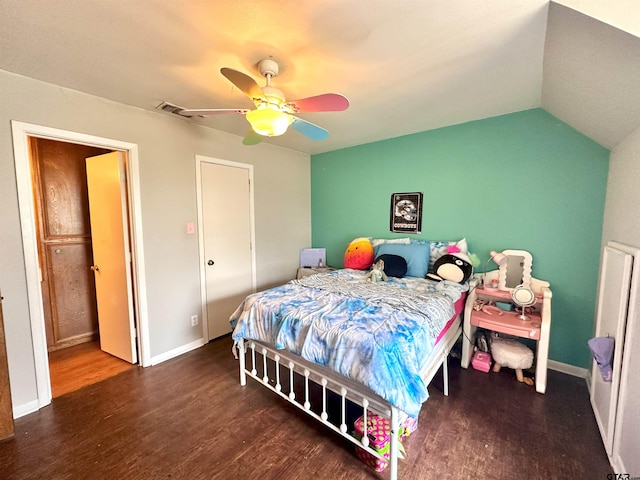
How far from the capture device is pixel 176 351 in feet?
9.16

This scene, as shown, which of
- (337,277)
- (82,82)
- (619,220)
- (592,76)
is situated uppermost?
(82,82)

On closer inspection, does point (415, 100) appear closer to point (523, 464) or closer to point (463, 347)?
point (463, 347)

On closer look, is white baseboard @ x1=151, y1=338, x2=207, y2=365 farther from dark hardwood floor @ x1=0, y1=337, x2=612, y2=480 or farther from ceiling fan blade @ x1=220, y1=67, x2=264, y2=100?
ceiling fan blade @ x1=220, y1=67, x2=264, y2=100

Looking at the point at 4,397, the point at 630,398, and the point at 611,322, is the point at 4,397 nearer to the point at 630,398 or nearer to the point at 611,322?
the point at 630,398

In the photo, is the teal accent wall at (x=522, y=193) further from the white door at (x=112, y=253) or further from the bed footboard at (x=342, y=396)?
the white door at (x=112, y=253)

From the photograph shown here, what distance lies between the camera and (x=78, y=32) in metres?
1.43

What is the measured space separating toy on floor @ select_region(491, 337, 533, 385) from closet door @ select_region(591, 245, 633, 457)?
0.41m

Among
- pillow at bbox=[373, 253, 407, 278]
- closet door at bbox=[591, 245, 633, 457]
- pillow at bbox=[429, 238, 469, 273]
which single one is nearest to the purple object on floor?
closet door at bbox=[591, 245, 633, 457]

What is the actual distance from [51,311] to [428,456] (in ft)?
12.6

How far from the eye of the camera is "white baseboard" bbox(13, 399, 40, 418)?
191 centimetres

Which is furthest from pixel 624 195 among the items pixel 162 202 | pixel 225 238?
pixel 162 202

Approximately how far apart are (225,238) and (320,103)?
6.88 feet

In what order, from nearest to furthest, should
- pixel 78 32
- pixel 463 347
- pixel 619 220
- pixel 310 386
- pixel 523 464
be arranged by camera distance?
pixel 78 32 → pixel 523 464 → pixel 619 220 → pixel 310 386 → pixel 463 347

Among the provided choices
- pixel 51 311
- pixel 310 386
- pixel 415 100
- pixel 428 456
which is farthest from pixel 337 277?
pixel 51 311
